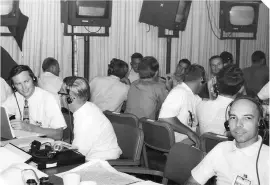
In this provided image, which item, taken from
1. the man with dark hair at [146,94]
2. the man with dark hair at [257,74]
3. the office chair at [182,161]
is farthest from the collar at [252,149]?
the man with dark hair at [257,74]

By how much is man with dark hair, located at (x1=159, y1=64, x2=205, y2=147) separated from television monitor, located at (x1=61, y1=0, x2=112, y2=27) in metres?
2.43

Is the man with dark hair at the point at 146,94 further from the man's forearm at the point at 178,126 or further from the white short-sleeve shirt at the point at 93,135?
the white short-sleeve shirt at the point at 93,135

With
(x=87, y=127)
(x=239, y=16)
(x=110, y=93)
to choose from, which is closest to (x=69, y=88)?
(x=87, y=127)

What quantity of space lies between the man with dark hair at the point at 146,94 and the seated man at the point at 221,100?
966 mm

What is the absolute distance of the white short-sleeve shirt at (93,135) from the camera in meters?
2.78

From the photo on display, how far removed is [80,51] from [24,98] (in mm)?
3165

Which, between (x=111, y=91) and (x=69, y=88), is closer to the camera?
(x=69, y=88)

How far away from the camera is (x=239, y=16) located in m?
6.99

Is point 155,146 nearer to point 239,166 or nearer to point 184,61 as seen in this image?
point 239,166

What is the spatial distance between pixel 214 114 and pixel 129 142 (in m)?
0.76

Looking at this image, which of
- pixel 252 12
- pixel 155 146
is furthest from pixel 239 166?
pixel 252 12

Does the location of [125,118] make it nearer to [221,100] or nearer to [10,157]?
[221,100]

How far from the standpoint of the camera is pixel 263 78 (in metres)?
6.31

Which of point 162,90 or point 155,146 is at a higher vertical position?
point 162,90
